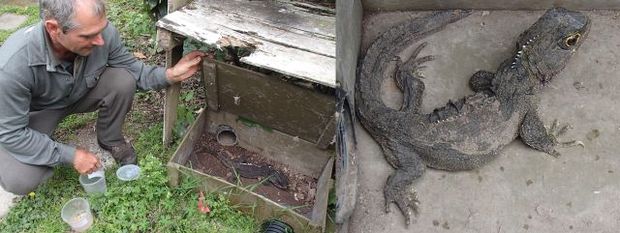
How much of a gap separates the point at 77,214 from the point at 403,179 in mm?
1957

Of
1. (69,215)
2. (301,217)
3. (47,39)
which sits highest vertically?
(47,39)

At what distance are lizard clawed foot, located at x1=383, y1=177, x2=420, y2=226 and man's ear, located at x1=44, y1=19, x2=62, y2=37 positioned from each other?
6.40 ft

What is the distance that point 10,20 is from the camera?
4.70 metres

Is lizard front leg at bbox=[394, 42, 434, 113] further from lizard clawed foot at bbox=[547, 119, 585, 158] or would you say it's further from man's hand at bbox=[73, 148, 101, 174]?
man's hand at bbox=[73, 148, 101, 174]

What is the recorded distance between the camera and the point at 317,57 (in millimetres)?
2854

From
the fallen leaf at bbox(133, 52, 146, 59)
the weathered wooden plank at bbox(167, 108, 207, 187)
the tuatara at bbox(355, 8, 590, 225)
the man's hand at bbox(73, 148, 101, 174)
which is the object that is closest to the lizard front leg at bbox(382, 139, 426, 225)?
the tuatara at bbox(355, 8, 590, 225)

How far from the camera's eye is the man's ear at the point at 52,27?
2.63 meters

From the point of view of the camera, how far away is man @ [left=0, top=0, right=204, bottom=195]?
2.70m

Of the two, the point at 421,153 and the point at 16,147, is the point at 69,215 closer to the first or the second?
the point at 16,147

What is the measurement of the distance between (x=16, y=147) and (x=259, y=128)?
56.0 inches

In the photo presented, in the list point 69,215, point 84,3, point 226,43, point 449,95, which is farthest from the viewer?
point 449,95

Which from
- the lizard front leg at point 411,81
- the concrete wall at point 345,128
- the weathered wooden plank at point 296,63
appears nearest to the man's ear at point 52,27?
the weathered wooden plank at point 296,63

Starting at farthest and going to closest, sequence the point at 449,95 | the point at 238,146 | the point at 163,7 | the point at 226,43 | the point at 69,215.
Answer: the point at 163,7 < the point at 238,146 < the point at 449,95 < the point at 69,215 < the point at 226,43

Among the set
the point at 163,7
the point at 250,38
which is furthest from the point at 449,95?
the point at 163,7
